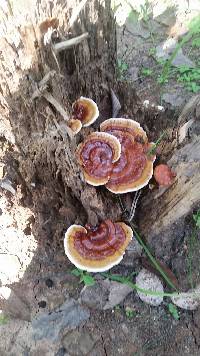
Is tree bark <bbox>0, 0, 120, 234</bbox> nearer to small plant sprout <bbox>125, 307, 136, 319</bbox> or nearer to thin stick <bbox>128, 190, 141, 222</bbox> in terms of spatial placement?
thin stick <bbox>128, 190, 141, 222</bbox>

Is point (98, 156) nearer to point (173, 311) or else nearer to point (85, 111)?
point (85, 111)

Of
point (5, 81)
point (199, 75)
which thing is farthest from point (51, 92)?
point (199, 75)

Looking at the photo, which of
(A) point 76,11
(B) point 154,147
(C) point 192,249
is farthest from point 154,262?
(A) point 76,11

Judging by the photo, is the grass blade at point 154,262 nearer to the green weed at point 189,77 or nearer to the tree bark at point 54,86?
the tree bark at point 54,86

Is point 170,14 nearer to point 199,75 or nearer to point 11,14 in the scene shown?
point 199,75

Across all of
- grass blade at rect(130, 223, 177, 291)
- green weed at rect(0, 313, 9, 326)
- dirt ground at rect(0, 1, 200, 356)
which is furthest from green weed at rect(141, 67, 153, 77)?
green weed at rect(0, 313, 9, 326)

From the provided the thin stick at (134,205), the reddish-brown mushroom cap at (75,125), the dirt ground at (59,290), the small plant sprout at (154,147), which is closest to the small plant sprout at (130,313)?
the dirt ground at (59,290)
